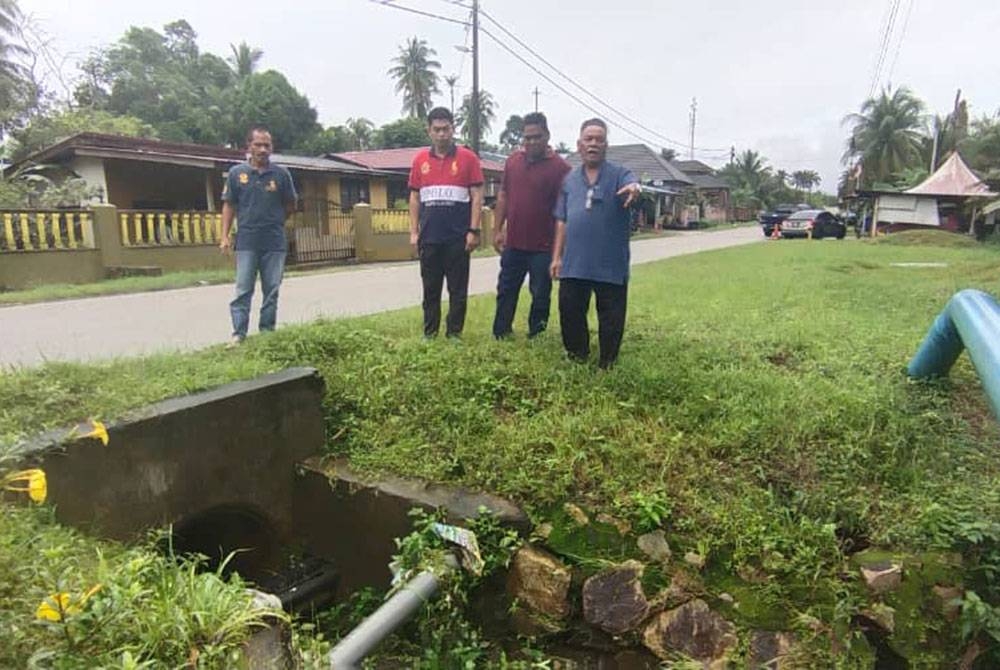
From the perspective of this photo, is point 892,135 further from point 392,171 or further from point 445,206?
point 445,206

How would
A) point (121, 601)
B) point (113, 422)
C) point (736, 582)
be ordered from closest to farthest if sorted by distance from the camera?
point (121, 601), point (736, 582), point (113, 422)

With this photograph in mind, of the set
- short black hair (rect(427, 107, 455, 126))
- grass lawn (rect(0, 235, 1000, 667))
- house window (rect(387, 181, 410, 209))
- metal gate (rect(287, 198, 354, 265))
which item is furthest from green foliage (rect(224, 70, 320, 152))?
grass lawn (rect(0, 235, 1000, 667))

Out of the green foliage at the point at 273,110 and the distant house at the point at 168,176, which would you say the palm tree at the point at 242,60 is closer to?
the green foliage at the point at 273,110

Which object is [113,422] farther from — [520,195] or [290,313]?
[290,313]

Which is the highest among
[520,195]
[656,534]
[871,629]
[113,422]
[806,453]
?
[520,195]

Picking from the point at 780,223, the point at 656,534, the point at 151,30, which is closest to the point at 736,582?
the point at 656,534

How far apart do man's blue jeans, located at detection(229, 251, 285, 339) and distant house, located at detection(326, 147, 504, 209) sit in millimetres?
14836

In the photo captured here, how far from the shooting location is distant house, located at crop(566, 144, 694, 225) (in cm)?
3728

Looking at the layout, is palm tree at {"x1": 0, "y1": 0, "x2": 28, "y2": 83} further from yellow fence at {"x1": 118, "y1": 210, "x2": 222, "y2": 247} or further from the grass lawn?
the grass lawn

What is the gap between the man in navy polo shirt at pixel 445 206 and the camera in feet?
15.6

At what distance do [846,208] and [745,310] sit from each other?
1895 inches

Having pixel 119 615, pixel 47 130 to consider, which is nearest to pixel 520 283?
pixel 119 615

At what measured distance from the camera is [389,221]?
17.4 meters

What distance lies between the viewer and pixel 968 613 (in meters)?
2.41
